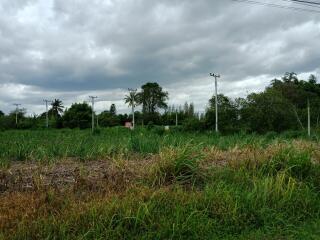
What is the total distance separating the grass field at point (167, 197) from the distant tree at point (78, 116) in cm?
7161

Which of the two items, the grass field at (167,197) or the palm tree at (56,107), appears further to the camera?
the palm tree at (56,107)

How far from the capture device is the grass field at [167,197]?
18.9 feet

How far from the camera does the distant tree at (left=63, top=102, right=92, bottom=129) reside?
8112 cm

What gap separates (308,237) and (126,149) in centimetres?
586

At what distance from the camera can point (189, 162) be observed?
8.21 meters

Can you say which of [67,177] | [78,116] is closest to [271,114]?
[67,177]

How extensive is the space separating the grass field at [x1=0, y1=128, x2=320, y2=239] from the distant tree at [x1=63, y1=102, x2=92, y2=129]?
71605 mm

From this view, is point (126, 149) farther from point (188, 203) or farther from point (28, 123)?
point (28, 123)

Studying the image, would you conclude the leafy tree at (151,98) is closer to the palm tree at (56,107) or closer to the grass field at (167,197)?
the palm tree at (56,107)

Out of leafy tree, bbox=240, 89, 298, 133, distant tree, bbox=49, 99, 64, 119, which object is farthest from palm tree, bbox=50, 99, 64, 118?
leafy tree, bbox=240, 89, 298, 133

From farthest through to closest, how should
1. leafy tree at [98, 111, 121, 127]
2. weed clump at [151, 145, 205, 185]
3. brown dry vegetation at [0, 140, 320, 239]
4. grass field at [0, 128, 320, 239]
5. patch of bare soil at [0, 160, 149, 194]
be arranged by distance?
1. leafy tree at [98, 111, 121, 127]
2. weed clump at [151, 145, 205, 185]
3. patch of bare soil at [0, 160, 149, 194]
4. brown dry vegetation at [0, 140, 320, 239]
5. grass field at [0, 128, 320, 239]

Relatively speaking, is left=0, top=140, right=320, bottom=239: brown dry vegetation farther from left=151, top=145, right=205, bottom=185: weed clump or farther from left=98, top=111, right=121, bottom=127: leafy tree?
left=98, top=111, right=121, bottom=127: leafy tree

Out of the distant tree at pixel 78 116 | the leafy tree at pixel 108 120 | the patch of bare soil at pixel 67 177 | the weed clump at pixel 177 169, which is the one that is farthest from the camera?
the leafy tree at pixel 108 120

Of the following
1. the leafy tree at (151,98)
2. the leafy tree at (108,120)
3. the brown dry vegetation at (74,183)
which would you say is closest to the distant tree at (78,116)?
the leafy tree at (108,120)
